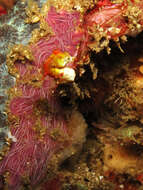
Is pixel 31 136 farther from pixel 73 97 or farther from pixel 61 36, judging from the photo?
pixel 61 36

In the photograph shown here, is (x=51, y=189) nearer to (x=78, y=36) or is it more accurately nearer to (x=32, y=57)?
(x=32, y=57)

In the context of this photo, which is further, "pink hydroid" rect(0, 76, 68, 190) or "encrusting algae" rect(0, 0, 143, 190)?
"pink hydroid" rect(0, 76, 68, 190)

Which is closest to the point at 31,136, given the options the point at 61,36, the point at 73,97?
the point at 73,97

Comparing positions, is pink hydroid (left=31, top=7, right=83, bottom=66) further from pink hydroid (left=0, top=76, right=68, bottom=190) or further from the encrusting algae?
pink hydroid (left=0, top=76, right=68, bottom=190)

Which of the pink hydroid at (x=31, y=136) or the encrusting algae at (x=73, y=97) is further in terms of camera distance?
the pink hydroid at (x=31, y=136)

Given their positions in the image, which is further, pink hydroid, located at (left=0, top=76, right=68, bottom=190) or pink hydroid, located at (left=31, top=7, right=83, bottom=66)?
pink hydroid, located at (left=0, top=76, right=68, bottom=190)

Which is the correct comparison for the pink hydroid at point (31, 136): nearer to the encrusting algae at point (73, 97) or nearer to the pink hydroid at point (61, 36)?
the encrusting algae at point (73, 97)

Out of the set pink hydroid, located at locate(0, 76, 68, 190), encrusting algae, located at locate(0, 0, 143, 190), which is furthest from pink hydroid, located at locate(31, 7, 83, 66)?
pink hydroid, located at locate(0, 76, 68, 190)

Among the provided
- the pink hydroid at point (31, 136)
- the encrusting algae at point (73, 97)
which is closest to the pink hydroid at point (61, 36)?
the encrusting algae at point (73, 97)

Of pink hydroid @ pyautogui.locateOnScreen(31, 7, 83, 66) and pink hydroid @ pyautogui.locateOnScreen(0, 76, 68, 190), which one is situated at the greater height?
pink hydroid @ pyautogui.locateOnScreen(31, 7, 83, 66)
